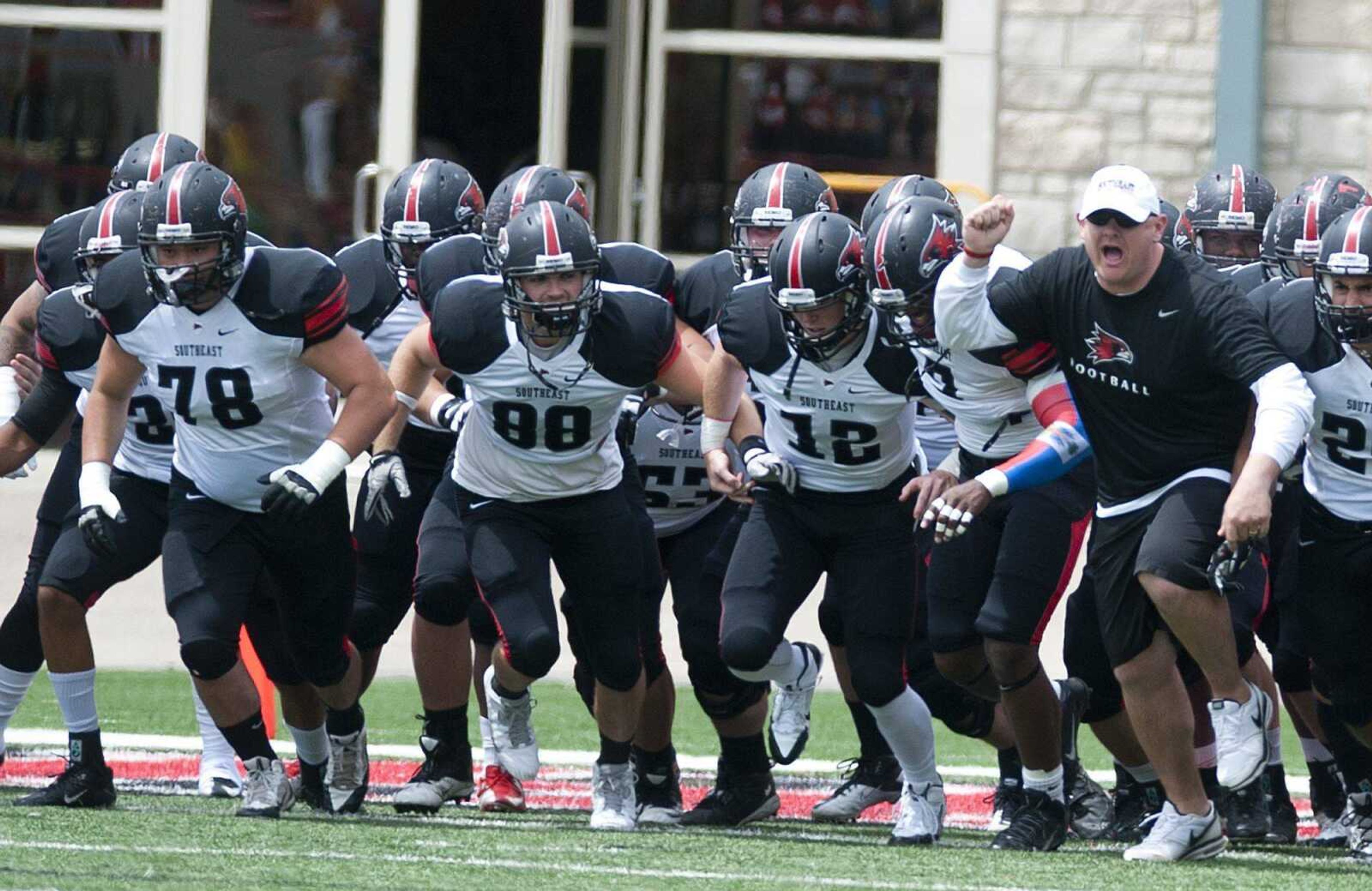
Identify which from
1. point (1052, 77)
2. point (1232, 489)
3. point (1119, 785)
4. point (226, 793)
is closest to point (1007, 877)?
point (1232, 489)

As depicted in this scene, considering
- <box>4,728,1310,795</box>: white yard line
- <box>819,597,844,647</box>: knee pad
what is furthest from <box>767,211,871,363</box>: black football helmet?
<box>4,728,1310,795</box>: white yard line

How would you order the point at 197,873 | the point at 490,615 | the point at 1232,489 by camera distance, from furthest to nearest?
the point at 490,615 → the point at 1232,489 → the point at 197,873

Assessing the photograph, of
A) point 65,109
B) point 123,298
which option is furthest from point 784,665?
point 65,109

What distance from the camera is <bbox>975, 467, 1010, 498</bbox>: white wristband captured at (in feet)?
19.9

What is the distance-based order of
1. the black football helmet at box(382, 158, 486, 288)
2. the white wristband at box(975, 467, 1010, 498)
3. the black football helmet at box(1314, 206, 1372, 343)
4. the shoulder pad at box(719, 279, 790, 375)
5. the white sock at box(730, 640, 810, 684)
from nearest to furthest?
1. the black football helmet at box(1314, 206, 1372, 343)
2. the white wristband at box(975, 467, 1010, 498)
3. the shoulder pad at box(719, 279, 790, 375)
4. the white sock at box(730, 640, 810, 684)
5. the black football helmet at box(382, 158, 486, 288)

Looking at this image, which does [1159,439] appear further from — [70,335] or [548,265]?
[70,335]

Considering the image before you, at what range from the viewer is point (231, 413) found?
6.39 meters

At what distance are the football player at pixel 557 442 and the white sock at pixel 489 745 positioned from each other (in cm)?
33

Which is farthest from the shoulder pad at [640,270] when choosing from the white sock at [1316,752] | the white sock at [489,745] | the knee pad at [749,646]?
the white sock at [1316,752]

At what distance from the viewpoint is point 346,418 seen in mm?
6371

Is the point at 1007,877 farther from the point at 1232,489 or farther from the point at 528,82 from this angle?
the point at 528,82

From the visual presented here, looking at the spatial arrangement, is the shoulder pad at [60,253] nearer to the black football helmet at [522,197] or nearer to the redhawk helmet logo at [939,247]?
the black football helmet at [522,197]

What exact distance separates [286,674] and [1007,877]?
221 cm

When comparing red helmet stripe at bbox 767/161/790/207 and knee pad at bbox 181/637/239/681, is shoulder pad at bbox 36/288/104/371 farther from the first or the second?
red helmet stripe at bbox 767/161/790/207
